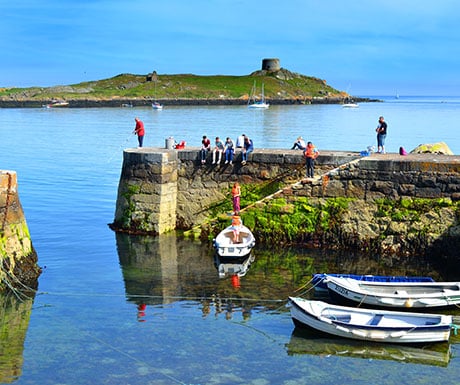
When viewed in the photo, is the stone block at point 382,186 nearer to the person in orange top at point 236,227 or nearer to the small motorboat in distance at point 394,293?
the person in orange top at point 236,227

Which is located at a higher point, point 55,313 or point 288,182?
point 288,182

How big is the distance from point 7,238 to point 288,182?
9748 millimetres

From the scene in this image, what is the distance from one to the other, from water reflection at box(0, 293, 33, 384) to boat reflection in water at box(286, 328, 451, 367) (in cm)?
559

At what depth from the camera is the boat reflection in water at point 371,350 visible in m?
14.0

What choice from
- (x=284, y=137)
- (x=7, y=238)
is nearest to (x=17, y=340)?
(x=7, y=238)

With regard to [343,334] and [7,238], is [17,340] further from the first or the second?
[343,334]

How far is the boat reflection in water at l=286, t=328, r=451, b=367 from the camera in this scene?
1397 cm

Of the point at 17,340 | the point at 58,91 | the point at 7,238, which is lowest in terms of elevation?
the point at 17,340

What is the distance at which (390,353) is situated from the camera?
14180mm

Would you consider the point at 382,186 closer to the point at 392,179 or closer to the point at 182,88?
the point at 392,179

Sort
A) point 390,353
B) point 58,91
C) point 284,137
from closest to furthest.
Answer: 1. point 390,353
2. point 284,137
3. point 58,91

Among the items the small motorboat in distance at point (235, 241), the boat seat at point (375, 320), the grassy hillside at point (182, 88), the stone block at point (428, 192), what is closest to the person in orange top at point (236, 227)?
the small motorboat in distance at point (235, 241)

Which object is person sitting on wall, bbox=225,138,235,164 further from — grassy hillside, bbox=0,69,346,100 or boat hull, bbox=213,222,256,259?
grassy hillside, bbox=0,69,346,100

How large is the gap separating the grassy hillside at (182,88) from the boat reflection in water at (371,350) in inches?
5240
